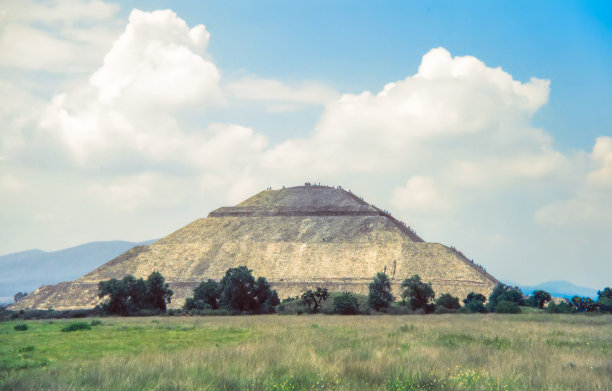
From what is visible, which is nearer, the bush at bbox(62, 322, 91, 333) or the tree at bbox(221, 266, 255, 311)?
the bush at bbox(62, 322, 91, 333)

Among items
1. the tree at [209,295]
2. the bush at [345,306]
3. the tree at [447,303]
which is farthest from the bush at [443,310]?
the tree at [209,295]

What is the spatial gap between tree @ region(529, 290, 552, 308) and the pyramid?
70.6ft

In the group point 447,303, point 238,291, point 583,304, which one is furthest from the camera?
point 447,303

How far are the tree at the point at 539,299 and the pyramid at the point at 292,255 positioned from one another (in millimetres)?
21519

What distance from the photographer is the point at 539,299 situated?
285ft

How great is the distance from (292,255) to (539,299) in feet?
213

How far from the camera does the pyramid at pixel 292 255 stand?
385 feet

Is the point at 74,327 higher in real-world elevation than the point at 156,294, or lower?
lower

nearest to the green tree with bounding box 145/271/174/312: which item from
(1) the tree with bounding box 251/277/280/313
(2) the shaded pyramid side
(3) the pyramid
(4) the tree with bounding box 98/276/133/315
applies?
(4) the tree with bounding box 98/276/133/315

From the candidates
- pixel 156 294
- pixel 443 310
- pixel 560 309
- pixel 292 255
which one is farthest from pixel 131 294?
pixel 292 255

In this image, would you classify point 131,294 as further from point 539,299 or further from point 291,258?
point 291,258

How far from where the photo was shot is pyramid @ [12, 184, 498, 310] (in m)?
117

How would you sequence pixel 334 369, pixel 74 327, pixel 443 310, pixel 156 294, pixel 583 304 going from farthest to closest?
pixel 156 294, pixel 583 304, pixel 443 310, pixel 74 327, pixel 334 369

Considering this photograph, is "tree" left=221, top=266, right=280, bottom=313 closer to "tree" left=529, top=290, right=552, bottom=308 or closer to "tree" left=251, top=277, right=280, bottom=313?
"tree" left=251, top=277, right=280, bottom=313
